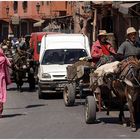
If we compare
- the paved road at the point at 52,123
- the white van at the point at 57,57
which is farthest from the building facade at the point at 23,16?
the paved road at the point at 52,123

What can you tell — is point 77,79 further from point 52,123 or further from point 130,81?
point 130,81

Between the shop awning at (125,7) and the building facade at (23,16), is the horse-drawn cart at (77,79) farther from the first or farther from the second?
the building facade at (23,16)

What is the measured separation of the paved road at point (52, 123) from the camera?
11.0 metres

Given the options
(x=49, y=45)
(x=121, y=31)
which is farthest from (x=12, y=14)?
(x=49, y=45)

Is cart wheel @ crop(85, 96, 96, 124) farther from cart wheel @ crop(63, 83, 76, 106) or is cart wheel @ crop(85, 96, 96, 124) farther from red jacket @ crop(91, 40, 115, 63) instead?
cart wheel @ crop(63, 83, 76, 106)

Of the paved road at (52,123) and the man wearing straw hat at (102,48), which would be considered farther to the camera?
the man wearing straw hat at (102,48)

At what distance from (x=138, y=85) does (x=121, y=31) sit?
Result: 27009 millimetres

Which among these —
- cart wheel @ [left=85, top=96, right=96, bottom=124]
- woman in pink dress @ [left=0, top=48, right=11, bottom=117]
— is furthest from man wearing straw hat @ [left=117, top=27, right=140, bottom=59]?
woman in pink dress @ [left=0, top=48, right=11, bottom=117]

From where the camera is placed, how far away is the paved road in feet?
36.0

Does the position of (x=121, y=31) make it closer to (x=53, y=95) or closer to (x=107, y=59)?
(x=53, y=95)

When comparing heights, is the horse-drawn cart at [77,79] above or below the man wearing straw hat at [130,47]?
below

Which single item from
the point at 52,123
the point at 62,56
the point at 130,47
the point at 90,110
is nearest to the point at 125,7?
the point at 62,56

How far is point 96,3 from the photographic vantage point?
1415 inches

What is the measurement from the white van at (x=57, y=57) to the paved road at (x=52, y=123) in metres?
1.08
